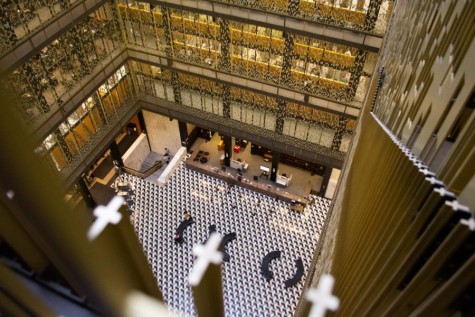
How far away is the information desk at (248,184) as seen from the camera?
80.0 feet

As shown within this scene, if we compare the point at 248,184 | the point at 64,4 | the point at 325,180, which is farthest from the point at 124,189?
the point at 325,180

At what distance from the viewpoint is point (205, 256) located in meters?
1.70

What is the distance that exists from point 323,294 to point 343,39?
17.5 m

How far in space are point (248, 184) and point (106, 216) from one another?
78.0 ft

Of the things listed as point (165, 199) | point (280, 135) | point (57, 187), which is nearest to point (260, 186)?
point (280, 135)

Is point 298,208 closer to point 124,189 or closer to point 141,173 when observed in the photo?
point 141,173

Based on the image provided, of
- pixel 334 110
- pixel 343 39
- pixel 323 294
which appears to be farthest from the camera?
pixel 334 110

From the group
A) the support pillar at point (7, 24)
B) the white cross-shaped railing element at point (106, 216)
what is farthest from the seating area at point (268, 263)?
the white cross-shaped railing element at point (106, 216)

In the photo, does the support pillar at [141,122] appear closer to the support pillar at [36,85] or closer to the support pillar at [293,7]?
the support pillar at [36,85]

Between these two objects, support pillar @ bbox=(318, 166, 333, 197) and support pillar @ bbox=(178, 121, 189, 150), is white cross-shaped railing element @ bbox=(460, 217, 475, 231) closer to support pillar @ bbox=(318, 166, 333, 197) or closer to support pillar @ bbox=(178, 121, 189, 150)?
support pillar @ bbox=(318, 166, 333, 197)

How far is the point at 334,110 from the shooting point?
20.2m

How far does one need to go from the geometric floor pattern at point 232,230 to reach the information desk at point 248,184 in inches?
12.9

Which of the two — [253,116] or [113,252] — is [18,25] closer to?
[253,116]

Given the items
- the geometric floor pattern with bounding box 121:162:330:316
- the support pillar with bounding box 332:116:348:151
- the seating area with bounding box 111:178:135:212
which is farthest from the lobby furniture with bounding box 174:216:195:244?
the support pillar with bounding box 332:116:348:151
